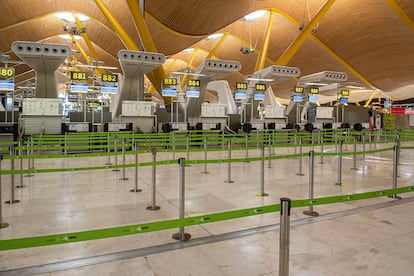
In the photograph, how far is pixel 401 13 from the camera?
27.0 m

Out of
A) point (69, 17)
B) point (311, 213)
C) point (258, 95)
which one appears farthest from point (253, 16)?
point (311, 213)

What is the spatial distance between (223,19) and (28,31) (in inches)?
904

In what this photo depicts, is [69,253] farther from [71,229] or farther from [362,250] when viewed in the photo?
[362,250]

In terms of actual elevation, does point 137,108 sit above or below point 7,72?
below

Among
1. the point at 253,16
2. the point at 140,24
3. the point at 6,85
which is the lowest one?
the point at 6,85

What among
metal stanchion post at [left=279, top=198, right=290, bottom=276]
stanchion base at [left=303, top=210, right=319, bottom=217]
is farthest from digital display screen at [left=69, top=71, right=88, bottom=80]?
metal stanchion post at [left=279, top=198, right=290, bottom=276]

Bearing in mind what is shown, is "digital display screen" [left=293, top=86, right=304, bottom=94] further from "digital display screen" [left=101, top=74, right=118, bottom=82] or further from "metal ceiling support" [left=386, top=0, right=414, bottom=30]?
"metal ceiling support" [left=386, top=0, right=414, bottom=30]

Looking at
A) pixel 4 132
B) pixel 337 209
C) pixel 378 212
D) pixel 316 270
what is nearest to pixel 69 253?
pixel 316 270

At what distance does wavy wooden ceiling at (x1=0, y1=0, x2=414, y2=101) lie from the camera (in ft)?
85.1

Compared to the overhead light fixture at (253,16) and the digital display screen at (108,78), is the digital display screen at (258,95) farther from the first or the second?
the overhead light fixture at (253,16)

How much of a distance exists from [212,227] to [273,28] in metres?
36.1

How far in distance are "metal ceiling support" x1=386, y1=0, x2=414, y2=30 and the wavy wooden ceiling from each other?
95 mm

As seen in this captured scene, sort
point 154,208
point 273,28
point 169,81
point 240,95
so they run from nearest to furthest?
1. point 154,208
2. point 169,81
3. point 240,95
4. point 273,28

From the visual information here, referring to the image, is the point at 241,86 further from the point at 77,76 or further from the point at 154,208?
the point at 154,208
